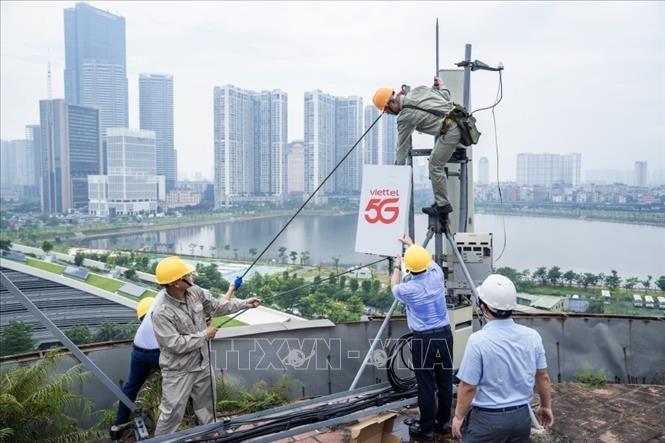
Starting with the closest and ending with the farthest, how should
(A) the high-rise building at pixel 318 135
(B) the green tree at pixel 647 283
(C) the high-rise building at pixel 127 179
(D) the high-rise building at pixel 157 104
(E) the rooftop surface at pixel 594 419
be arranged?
(E) the rooftop surface at pixel 594 419 < (B) the green tree at pixel 647 283 < (A) the high-rise building at pixel 318 135 < (C) the high-rise building at pixel 127 179 < (D) the high-rise building at pixel 157 104

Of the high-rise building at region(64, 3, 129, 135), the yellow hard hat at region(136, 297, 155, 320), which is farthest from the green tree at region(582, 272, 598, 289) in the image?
the high-rise building at region(64, 3, 129, 135)

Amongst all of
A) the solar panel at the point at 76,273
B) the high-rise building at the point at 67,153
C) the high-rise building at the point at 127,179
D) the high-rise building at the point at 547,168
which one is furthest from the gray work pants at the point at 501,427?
the high-rise building at the point at 67,153

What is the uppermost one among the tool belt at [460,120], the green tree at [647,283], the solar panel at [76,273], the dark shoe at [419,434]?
the tool belt at [460,120]

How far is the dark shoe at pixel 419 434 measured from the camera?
2.93 meters

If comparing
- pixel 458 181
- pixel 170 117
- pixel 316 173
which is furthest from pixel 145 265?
pixel 170 117

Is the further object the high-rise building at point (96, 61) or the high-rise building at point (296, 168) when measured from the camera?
the high-rise building at point (96, 61)

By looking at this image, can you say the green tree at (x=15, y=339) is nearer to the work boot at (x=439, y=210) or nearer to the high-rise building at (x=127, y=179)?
the work boot at (x=439, y=210)

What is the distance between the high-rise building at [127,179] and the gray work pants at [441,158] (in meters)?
63.6

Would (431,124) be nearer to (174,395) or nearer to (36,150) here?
(174,395)

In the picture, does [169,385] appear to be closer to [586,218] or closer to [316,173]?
[586,218]

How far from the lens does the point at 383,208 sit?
3467 mm

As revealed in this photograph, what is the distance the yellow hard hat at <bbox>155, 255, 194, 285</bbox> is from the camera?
98.9 inches

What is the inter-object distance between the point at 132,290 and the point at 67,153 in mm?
60782

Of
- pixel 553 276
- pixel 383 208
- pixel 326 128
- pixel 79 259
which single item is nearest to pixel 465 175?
pixel 383 208
